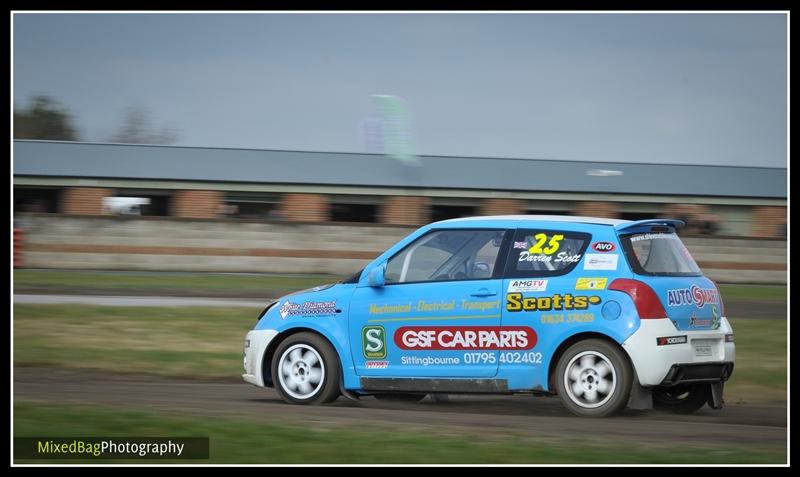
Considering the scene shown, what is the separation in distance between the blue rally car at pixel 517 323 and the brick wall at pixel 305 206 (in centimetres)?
2875

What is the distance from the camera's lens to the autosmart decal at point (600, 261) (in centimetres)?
896

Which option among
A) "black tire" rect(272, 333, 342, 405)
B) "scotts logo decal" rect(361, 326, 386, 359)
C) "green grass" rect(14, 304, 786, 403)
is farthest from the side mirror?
"green grass" rect(14, 304, 786, 403)

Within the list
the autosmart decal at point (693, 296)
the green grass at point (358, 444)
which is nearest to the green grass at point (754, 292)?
the autosmart decal at point (693, 296)

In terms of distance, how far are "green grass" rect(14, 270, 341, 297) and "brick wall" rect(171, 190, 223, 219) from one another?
8.62 m

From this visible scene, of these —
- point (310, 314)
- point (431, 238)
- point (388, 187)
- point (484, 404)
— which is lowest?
point (484, 404)

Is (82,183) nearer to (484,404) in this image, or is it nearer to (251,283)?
(251,283)

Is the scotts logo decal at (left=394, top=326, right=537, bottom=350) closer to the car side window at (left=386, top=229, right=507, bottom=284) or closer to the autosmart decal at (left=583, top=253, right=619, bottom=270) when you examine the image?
the car side window at (left=386, top=229, right=507, bottom=284)

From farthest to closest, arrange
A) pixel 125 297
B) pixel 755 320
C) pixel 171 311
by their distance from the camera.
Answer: pixel 125 297
pixel 755 320
pixel 171 311

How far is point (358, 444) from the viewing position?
7.36 meters

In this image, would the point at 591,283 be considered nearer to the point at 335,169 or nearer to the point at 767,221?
the point at 335,169

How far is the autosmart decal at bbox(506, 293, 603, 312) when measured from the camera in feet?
29.2

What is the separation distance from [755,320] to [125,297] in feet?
39.3
